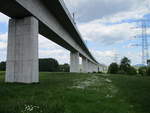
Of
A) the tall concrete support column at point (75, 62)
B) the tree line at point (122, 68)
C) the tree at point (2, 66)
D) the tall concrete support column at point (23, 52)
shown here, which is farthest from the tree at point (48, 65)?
the tall concrete support column at point (23, 52)

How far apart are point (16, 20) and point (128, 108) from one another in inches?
491

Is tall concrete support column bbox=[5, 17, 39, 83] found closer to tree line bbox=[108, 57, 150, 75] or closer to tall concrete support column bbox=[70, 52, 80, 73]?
tall concrete support column bbox=[70, 52, 80, 73]

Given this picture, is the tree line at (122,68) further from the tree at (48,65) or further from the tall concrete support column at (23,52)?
the tall concrete support column at (23,52)

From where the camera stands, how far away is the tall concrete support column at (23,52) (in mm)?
14273

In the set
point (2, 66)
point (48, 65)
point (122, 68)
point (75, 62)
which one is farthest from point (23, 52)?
point (48, 65)

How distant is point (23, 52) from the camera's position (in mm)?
14586

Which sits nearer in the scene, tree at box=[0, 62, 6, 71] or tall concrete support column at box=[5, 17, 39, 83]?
tall concrete support column at box=[5, 17, 39, 83]

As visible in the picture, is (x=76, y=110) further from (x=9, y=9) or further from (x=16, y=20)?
(x=16, y=20)

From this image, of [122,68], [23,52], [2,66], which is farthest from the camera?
[2,66]

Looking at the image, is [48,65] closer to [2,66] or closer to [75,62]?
[2,66]

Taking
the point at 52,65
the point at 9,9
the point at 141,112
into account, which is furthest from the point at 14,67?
the point at 52,65

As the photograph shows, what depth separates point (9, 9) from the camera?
44.5 ft

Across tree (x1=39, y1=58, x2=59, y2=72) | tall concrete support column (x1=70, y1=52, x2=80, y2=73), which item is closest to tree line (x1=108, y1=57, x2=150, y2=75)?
tall concrete support column (x1=70, y1=52, x2=80, y2=73)

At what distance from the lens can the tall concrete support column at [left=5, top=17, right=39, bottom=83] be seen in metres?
14.3
